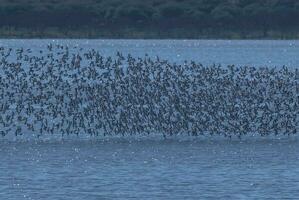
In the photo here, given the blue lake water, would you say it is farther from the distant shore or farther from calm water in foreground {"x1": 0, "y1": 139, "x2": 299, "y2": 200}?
calm water in foreground {"x1": 0, "y1": 139, "x2": 299, "y2": 200}

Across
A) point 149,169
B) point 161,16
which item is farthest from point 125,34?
point 149,169

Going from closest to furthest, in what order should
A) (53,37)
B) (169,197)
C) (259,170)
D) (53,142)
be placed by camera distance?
(169,197) → (259,170) → (53,142) → (53,37)

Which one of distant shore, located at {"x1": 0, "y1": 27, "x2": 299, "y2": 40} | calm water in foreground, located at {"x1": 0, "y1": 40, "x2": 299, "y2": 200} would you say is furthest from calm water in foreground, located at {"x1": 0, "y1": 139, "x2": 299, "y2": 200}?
distant shore, located at {"x1": 0, "y1": 27, "x2": 299, "y2": 40}

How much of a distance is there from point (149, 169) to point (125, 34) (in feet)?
372

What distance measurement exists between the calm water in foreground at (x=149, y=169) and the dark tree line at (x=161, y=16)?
10108cm

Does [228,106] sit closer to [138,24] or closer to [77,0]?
[138,24]

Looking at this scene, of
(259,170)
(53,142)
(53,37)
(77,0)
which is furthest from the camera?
(77,0)

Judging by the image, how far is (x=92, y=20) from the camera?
143000mm

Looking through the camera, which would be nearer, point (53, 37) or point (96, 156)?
point (96, 156)

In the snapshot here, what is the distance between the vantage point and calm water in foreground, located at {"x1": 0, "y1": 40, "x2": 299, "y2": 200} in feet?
96.8

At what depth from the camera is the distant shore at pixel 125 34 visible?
13956cm

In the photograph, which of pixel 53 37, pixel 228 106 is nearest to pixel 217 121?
pixel 228 106

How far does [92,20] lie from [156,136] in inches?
4164

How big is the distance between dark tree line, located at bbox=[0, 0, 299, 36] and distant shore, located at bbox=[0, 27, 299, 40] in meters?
0.56
